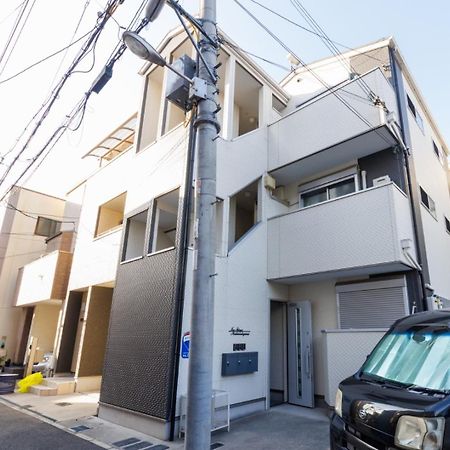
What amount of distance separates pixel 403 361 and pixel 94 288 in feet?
29.4

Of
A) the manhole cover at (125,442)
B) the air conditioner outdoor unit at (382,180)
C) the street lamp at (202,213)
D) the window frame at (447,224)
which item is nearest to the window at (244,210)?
the air conditioner outdoor unit at (382,180)

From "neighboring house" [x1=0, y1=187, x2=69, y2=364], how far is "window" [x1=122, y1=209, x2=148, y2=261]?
4605 mm

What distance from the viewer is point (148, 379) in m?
5.99

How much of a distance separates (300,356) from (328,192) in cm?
403

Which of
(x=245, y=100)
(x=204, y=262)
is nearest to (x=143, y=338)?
(x=204, y=262)

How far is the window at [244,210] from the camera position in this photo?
8.60 meters

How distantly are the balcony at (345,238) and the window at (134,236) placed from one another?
3.34 metres

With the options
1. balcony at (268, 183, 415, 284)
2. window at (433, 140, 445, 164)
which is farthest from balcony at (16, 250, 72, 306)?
Result: window at (433, 140, 445, 164)

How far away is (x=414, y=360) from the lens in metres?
3.06

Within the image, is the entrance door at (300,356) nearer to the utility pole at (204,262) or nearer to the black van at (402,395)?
the black van at (402,395)

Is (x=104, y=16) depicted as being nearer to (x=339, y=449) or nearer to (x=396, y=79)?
(x=339, y=449)

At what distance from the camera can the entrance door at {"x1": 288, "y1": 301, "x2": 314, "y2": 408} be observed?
7.21 m

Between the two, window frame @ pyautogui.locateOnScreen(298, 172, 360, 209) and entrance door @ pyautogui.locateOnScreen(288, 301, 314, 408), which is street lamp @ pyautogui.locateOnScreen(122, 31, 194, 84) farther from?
entrance door @ pyautogui.locateOnScreen(288, 301, 314, 408)

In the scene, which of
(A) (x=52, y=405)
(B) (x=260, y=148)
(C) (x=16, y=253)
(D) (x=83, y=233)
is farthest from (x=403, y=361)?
(C) (x=16, y=253)
